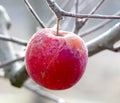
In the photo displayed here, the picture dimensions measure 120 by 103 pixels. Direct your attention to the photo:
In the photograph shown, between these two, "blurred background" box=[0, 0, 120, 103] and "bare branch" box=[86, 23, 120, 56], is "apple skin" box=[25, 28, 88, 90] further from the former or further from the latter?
"blurred background" box=[0, 0, 120, 103]

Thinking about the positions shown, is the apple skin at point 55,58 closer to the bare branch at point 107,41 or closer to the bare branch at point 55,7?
the bare branch at point 55,7

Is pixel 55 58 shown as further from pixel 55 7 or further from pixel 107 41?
pixel 107 41

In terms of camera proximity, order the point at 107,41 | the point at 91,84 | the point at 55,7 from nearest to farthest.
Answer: the point at 55,7
the point at 107,41
the point at 91,84

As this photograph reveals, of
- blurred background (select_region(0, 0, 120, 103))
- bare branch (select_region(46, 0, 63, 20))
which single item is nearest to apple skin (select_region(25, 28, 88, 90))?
bare branch (select_region(46, 0, 63, 20))

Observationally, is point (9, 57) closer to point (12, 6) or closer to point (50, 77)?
point (50, 77)


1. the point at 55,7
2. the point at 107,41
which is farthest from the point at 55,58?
the point at 107,41

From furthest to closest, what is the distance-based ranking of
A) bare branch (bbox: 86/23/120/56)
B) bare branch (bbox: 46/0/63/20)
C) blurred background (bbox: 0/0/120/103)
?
blurred background (bbox: 0/0/120/103), bare branch (bbox: 86/23/120/56), bare branch (bbox: 46/0/63/20)

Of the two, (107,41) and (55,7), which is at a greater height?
(55,7)

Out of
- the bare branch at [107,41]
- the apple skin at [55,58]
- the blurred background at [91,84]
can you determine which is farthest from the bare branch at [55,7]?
the blurred background at [91,84]
